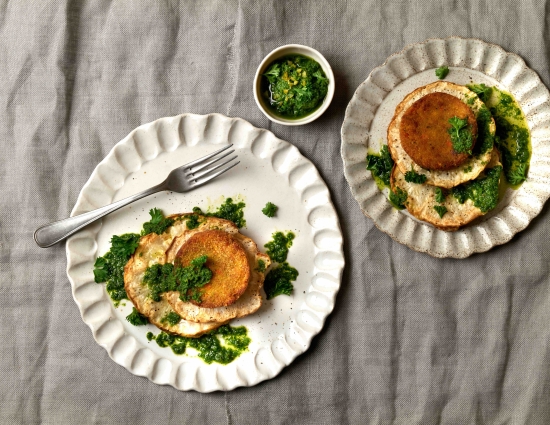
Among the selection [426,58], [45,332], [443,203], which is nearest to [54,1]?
[45,332]

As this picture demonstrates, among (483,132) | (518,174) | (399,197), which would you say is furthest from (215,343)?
(518,174)

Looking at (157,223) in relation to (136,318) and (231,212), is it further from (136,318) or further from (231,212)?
(136,318)

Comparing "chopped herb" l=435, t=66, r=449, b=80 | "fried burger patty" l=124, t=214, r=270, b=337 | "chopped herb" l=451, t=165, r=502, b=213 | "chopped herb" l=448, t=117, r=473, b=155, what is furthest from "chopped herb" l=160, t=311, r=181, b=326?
"chopped herb" l=435, t=66, r=449, b=80

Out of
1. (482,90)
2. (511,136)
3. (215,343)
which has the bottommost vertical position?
(215,343)

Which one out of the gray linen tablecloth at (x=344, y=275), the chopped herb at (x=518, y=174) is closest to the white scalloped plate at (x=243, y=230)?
the gray linen tablecloth at (x=344, y=275)

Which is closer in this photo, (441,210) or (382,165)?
(441,210)
